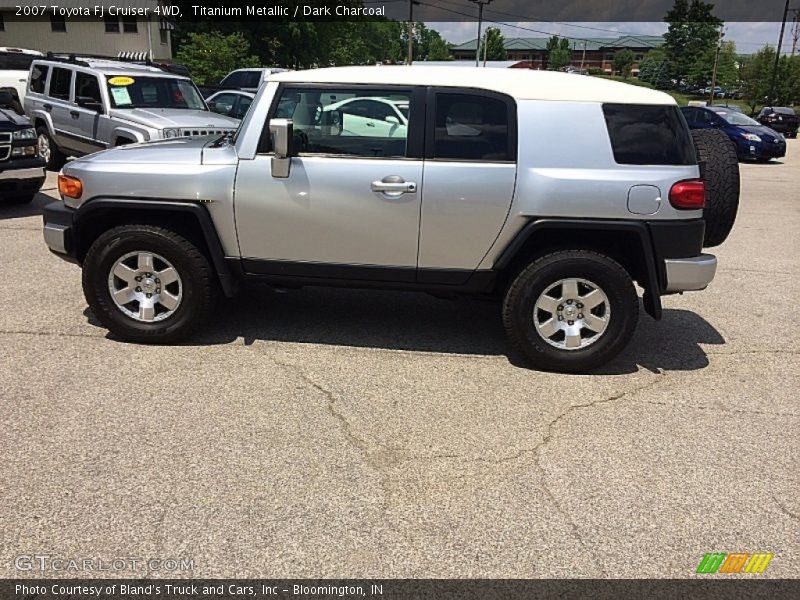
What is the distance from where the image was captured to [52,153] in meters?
11.2

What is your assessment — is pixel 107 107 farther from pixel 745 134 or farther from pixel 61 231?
pixel 745 134

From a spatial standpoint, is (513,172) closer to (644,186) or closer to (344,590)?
(644,186)

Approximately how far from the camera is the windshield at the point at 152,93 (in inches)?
389

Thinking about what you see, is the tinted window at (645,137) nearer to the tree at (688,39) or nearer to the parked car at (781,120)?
the parked car at (781,120)

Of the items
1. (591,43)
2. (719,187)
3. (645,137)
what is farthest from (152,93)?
(591,43)

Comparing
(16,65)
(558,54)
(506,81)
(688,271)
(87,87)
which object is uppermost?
(558,54)

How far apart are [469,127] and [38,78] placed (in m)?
10.1

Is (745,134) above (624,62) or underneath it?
underneath

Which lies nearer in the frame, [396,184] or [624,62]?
[396,184]

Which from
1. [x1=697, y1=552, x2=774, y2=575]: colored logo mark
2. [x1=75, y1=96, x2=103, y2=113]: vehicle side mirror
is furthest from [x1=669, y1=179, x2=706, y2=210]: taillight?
[x1=75, y1=96, x2=103, y2=113]: vehicle side mirror

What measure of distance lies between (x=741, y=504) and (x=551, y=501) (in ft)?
2.79

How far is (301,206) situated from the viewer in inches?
165

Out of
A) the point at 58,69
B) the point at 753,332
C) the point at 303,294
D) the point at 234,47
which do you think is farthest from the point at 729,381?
the point at 234,47

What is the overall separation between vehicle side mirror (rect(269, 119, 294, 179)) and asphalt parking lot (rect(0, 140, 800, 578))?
121 centimetres
